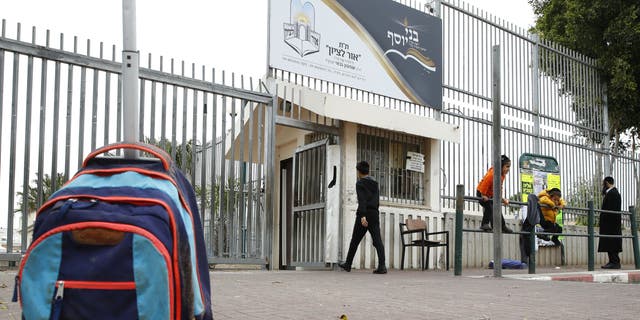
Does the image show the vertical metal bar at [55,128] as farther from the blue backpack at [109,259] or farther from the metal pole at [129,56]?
the blue backpack at [109,259]

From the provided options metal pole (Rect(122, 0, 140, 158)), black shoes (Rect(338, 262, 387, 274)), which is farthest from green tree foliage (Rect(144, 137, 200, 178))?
metal pole (Rect(122, 0, 140, 158))

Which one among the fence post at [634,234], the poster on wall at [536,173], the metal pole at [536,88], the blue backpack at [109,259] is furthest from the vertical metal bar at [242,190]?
the metal pole at [536,88]

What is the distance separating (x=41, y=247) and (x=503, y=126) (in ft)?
43.6

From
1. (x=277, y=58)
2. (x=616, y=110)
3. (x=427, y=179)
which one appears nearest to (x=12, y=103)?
(x=277, y=58)

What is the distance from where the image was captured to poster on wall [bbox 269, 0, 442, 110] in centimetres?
1089

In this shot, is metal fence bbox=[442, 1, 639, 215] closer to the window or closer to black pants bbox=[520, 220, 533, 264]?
the window

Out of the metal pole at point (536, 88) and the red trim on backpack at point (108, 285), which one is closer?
the red trim on backpack at point (108, 285)

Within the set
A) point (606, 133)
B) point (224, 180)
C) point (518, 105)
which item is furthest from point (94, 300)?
point (606, 133)

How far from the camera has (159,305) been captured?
2.24m

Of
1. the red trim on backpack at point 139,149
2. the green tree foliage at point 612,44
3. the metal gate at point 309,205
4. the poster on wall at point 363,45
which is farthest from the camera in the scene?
the green tree foliage at point 612,44

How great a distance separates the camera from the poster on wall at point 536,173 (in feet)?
45.8

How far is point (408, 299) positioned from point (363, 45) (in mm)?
7073

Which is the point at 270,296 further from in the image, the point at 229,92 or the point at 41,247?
the point at 229,92

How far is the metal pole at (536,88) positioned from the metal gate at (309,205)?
6059 millimetres
